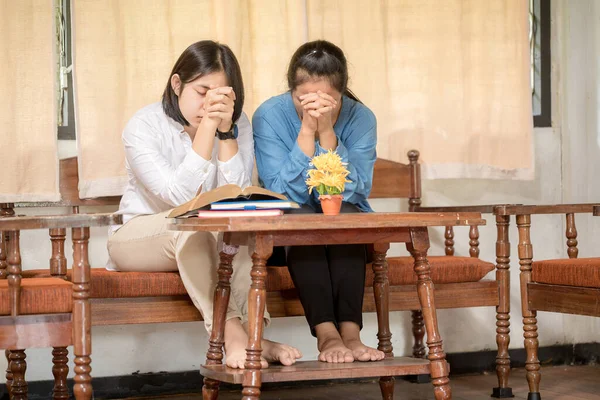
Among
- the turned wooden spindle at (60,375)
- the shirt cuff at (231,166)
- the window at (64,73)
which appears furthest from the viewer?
the window at (64,73)

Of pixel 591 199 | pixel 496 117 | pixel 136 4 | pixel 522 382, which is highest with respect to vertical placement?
pixel 136 4

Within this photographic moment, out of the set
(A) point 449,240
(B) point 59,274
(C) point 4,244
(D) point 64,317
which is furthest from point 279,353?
(A) point 449,240

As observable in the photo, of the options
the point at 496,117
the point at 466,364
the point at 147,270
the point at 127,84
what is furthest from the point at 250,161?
the point at 466,364

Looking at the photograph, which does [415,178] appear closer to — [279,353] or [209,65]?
[209,65]

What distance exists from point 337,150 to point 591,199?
1844 millimetres

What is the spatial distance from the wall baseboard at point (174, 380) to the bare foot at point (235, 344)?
1.10 meters

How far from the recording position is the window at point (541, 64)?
4.15m

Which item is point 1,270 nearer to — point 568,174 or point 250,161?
point 250,161

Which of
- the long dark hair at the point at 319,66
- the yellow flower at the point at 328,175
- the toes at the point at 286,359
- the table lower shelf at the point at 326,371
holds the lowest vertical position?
the table lower shelf at the point at 326,371

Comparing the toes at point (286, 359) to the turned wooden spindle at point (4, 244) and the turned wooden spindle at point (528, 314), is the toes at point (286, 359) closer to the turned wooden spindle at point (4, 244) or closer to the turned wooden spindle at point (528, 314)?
the turned wooden spindle at point (528, 314)

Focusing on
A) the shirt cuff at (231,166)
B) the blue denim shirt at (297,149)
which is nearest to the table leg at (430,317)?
the blue denim shirt at (297,149)

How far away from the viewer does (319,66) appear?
271cm

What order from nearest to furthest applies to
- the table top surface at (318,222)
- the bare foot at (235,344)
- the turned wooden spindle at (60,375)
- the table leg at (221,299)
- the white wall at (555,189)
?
the table top surface at (318,222) → the bare foot at (235,344) → the table leg at (221,299) → the turned wooden spindle at (60,375) → the white wall at (555,189)

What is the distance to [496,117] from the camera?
12.6 ft
